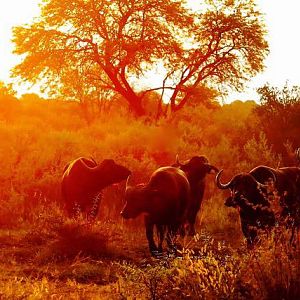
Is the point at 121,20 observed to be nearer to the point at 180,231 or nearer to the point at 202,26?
the point at 202,26

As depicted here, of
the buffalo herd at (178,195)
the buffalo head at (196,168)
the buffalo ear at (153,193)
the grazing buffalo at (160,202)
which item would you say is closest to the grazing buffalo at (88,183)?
the buffalo herd at (178,195)

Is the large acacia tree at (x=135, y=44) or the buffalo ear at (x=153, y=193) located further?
the large acacia tree at (x=135, y=44)

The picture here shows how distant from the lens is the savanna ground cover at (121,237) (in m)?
5.52

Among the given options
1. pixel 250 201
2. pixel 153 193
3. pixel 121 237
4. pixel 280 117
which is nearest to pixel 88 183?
pixel 121 237

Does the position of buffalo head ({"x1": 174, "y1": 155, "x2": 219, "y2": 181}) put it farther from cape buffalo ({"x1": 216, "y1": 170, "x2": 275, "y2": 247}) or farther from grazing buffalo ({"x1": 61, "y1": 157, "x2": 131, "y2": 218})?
cape buffalo ({"x1": 216, "y1": 170, "x2": 275, "y2": 247})

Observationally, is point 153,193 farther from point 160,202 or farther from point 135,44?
point 135,44

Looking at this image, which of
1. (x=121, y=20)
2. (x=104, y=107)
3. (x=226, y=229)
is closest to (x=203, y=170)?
(x=226, y=229)

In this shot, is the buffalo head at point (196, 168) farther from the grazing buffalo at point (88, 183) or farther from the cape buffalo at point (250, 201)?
the cape buffalo at point (250, 201)

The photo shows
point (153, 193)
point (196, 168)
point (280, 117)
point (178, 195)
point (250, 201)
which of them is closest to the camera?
point (250, 201)

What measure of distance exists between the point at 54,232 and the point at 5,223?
75.0 inches

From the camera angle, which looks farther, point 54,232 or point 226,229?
point 226,229

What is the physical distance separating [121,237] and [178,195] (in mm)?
1834

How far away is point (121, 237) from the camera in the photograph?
1055 cm

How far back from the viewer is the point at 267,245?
5.81 meters
